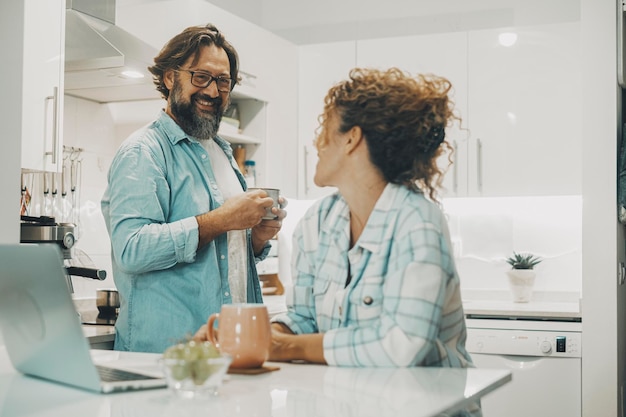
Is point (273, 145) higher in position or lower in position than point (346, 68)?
lower

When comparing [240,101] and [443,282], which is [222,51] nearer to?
[443,282]

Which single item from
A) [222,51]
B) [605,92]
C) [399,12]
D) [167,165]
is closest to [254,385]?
[167,165]

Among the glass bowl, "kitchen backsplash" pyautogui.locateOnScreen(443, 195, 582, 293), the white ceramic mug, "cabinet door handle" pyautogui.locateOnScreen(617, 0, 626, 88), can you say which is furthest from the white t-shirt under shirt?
"kitchen backsplash" pyautogui.locateOnScreen(443, 195, 582, 293)

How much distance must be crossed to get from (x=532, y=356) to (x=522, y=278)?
0.59 meters

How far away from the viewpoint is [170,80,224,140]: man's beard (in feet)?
7.42

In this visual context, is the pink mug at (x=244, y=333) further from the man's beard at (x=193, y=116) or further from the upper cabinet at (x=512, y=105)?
the upper cabinet at (x=512, y=105)

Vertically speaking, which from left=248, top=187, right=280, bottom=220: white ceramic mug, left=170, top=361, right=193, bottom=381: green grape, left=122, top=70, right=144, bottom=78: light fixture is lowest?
left=170, top=361, right=193, bottom=381: green grape

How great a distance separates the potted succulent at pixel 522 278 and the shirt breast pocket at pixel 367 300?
9.26ft

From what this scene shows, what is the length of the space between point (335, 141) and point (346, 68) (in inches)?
119

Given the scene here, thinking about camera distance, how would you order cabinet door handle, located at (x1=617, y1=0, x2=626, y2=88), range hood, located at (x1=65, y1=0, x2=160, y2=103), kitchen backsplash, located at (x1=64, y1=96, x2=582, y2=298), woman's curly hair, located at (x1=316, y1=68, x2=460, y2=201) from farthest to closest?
kitchen backsplash, located at (x1=64, y1=96, x2=582, y2=298), cabinet door handle, located at (x1=617, y1=0, x2=626, y2=88), range hood, located at (x1=65, y1=0, x2=160, y2=103), woman's curly hair, located at (x1=316, y1=68, x2=460, y2=201)

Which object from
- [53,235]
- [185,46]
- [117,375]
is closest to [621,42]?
[185,46]

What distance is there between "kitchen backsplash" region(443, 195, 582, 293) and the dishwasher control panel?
29.2 inches

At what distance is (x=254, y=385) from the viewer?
126cm

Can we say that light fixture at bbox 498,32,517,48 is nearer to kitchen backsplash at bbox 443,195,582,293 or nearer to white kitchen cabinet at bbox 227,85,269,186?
kitchen backsplash at bbox 443,195,582,293
